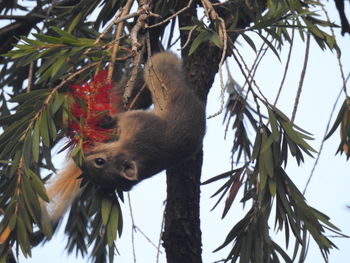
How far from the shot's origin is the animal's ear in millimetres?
3127

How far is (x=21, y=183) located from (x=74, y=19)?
1031mm

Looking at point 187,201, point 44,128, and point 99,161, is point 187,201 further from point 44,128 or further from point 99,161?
point 44,128

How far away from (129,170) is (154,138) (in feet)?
0.63

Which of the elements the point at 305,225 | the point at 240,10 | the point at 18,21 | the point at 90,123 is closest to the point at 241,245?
the point at 305,225

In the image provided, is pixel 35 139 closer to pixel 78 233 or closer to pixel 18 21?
pixel 18 21

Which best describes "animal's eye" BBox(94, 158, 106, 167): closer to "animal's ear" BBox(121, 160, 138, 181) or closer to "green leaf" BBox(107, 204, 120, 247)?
"animal's ear" BBox(121, 160, 138, 181)

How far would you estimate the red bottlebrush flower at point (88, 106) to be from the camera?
249 cm

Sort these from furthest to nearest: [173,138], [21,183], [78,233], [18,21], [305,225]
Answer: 1. [78,233]
2. [18,21]
3. [173,138]
4. [305,225]
5. [21,183]

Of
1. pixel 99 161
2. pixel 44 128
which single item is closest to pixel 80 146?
pixel 44 128

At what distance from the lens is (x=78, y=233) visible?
4.82 meters

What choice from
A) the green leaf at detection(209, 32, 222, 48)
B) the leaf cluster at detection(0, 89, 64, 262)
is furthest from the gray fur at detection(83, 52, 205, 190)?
the green leaf at detection(209, 32, 222, 48)

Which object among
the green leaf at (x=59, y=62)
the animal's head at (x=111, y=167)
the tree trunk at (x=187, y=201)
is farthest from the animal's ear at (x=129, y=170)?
the green leaf at (x=59, y=62)

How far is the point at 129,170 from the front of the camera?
125 inches

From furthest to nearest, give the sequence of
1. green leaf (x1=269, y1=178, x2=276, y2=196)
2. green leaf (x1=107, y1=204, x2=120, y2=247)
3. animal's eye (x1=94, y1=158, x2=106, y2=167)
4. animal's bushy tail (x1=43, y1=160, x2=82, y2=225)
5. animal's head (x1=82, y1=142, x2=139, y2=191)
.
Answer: animal's eye (x1=94, y1=158, x2=106, y2=167)
animal's head (x1=82, y1=142, x2=139, y2=191)
animal's bushy tail (x1=43, y1=160, x2=82, y2=225)
green leaf (x1=269, y1=178, x2=276, y2=196)
green leaf (x1=107, y1=204, x2=120, y2=247)
